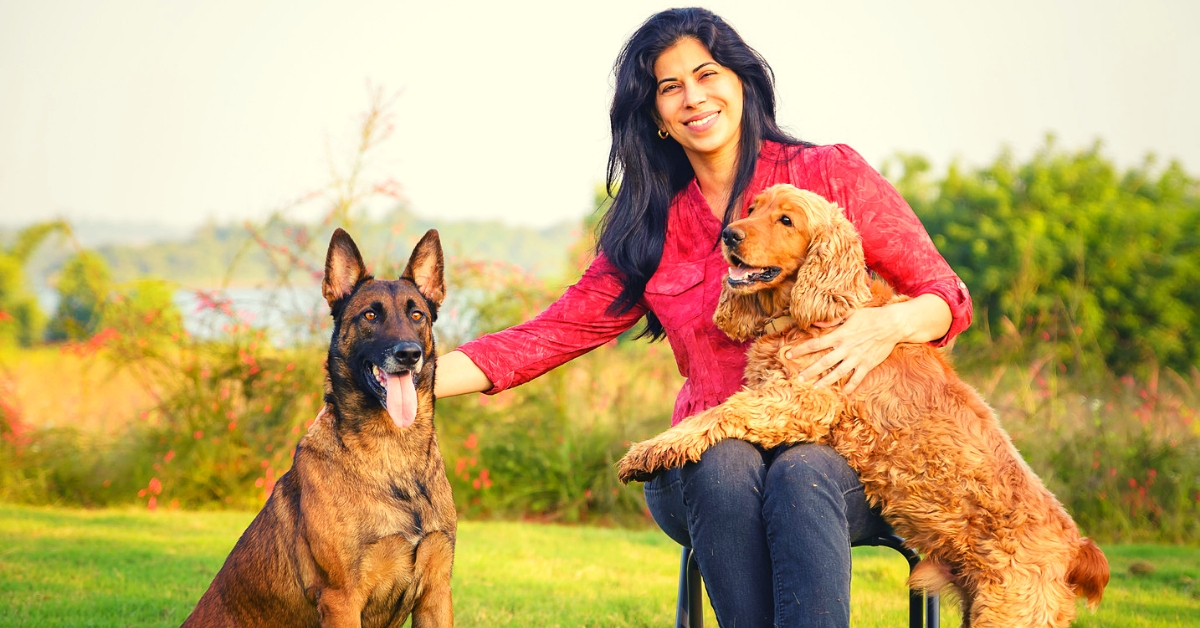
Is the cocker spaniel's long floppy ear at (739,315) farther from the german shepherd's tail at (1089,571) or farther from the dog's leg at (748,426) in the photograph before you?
the german shepherd's tail at (1089,571)

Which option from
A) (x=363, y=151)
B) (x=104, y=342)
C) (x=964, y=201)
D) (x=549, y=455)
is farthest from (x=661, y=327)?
(x=964, y=201)

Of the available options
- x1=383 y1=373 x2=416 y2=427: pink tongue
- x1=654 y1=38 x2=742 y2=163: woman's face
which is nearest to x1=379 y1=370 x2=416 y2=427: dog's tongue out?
x1=383 y1=373 x2=416 y2=427: pink tongue

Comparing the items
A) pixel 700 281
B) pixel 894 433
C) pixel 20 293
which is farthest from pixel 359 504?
pixel 20 293

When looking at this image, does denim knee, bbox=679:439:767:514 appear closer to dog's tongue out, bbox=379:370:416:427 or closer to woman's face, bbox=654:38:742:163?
dog's tongue out, bbox=379:370:416:427

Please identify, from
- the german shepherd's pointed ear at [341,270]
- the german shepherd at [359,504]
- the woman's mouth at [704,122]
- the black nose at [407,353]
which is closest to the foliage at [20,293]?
the german shepherd's pointed ear at [341,270]

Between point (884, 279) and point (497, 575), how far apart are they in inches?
110

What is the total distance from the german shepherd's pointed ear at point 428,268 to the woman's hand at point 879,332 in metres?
1.27

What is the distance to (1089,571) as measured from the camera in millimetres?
2463

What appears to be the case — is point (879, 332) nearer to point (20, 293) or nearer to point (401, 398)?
point (401, 398)

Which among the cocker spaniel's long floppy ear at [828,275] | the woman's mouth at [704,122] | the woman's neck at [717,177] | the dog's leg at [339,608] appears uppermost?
the woman's mouth at [704,122]

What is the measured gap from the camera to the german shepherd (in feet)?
8.68

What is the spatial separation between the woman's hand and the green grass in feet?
5.39

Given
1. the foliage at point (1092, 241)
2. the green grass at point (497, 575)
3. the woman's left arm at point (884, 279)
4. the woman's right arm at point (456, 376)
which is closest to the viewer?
the woman's left arm at point (884, 279)

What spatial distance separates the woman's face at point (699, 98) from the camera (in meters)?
3.16
